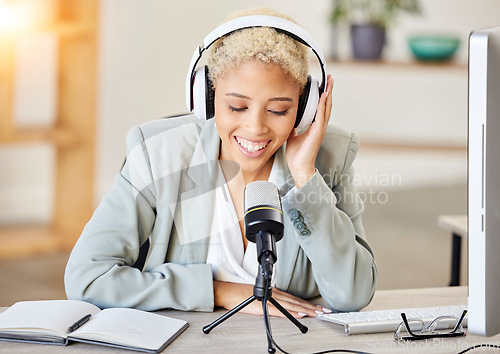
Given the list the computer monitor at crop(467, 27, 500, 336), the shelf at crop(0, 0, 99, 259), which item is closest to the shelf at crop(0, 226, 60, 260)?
the shelf at crop(0, 0, 99, 259)

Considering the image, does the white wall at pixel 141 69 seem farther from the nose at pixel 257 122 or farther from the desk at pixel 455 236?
the nose at pixel 257 122

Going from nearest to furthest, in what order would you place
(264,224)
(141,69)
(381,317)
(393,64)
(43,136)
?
1. (264,224)
2. (381,317)
3. (43,136)
4. (393,64)
5. (141,69)

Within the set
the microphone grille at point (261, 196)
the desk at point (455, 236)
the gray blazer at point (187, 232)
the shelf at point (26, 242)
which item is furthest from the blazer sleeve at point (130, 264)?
the shelf at point (26, 242)

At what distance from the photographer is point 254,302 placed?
136 centimetres

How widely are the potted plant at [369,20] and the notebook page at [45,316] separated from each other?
3.45 metres

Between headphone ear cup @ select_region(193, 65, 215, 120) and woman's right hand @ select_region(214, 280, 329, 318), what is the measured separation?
361mm

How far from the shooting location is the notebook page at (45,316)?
118cm

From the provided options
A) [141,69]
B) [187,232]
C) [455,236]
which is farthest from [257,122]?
[141,69]

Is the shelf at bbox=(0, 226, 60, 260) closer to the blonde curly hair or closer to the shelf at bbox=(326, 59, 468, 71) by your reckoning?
the shelf at bbox=(326, 59, 468, 71)

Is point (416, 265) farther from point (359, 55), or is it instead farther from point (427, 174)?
point (427, 174)

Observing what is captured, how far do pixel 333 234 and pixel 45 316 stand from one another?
577 millimetres

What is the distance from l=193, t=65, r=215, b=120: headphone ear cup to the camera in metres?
1.42

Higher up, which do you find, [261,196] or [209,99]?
[209,99]

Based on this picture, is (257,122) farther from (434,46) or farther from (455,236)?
(434,46)
